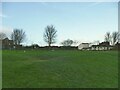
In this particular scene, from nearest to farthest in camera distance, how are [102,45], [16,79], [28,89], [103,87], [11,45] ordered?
[28,89]
[103,87]
[16,79]
[11,45]
[102,45]

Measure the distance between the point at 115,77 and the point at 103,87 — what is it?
2.41 m

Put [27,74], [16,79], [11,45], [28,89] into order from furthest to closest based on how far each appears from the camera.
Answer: [11,45]
[27,74]
[16,79]
[28,89]

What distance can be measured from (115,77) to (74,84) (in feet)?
9.34

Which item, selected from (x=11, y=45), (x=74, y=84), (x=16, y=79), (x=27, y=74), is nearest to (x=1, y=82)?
(x=16, y=79)

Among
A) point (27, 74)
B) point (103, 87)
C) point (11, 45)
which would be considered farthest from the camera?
point (11, 45)

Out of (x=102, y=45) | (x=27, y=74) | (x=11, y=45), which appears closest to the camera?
(x=27, y=74)

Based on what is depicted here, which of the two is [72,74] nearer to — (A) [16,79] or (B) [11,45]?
(A) [16,79]

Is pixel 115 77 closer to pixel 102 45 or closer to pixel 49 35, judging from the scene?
pixel 49 35

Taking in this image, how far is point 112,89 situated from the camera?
9438mm

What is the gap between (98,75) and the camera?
12.4 metres

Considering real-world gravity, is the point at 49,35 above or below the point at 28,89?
above

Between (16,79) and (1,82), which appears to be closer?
(1,82)

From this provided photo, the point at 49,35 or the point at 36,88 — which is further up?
the point at 49,35

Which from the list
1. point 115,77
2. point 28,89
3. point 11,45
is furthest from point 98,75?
point 11,45
